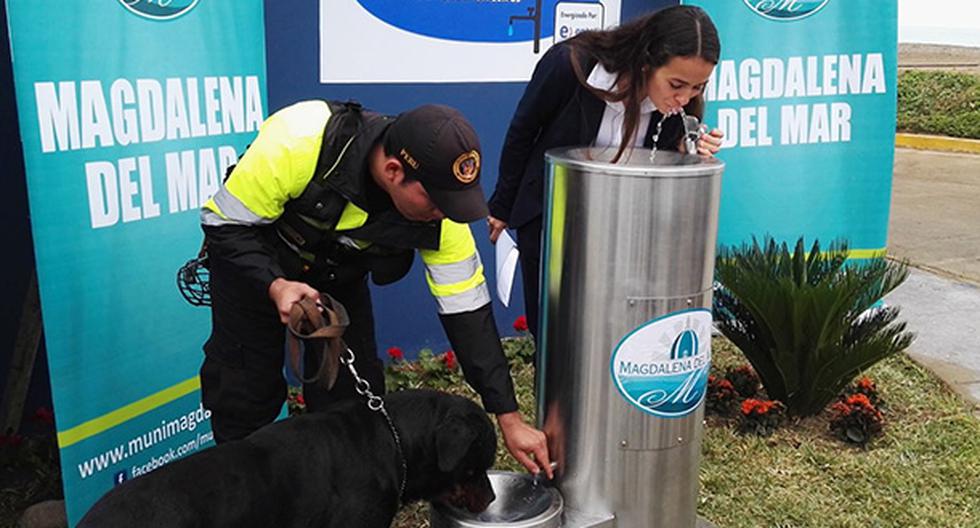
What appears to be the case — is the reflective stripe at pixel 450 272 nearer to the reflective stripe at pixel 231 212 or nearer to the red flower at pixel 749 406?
the reflective stripe at pixel 231 212

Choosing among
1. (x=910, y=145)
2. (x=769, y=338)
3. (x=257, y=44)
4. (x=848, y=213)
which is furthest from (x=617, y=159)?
(x=910, y=145)

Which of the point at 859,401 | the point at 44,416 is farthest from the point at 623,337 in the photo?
the point at 44,416

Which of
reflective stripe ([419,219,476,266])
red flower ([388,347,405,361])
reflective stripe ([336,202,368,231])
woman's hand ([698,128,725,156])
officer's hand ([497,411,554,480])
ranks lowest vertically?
red flower ([388,347,405,361])

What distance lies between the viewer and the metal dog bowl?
9.04 feet

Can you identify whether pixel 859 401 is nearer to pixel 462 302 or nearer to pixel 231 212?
pixel 462 302

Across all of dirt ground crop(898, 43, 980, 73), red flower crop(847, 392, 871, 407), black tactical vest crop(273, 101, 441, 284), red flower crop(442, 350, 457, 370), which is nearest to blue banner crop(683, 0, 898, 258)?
red flower crop(847, 392, 871, 407)

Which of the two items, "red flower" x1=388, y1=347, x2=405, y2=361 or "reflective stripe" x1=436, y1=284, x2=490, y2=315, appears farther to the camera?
"red flower" x1=388, y1=347, x2=405, y2=361

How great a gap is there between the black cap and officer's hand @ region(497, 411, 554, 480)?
2.19 feet

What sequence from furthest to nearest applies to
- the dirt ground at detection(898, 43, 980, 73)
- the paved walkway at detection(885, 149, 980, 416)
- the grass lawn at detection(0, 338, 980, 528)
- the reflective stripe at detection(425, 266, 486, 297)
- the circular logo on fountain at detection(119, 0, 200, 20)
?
the dirt ground at detection(898, 43, 980, 73), the paved walkway at detection(885, 149, 980, 416), the grass lawn at detection(0, 338, 980, 528), the circular logo on fountain at detection(119, 0, 200, 20), the reflective stripe at detection(425, 266, 486, 297)

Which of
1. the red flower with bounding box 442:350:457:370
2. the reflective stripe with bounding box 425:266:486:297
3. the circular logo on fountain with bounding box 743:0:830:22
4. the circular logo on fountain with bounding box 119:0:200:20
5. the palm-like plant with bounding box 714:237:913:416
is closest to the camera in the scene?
the reflective stripe with bounding box 425:266:486:297

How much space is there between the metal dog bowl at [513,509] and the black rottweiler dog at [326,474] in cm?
5

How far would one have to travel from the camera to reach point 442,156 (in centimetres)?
231

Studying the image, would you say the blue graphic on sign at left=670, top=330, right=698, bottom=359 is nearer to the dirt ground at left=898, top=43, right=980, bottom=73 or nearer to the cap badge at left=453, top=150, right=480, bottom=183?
the cap badge at left=453, top=150, right=480, bottom=183

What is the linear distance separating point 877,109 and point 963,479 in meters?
2.18
